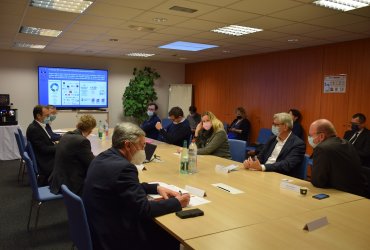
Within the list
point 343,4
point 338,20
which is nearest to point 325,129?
point 343,4

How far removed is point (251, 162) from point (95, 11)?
9.01 feet

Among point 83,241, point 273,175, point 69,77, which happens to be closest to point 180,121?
point 273,175

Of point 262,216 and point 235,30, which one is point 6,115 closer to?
point 235,30

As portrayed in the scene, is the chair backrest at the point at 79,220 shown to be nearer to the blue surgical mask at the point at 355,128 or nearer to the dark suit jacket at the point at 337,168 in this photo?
the dark suit jacket at the point at 337,168

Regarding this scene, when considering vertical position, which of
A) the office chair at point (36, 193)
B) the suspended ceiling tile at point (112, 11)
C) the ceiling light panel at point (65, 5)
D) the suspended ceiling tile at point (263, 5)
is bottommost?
the office chair at point (36, 193)

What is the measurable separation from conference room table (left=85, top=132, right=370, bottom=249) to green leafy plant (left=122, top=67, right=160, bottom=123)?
6.20 m

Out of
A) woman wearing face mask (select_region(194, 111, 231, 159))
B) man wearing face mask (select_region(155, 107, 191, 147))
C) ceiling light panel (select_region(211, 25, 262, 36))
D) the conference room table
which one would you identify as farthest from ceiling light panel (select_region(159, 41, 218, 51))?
the conference room table

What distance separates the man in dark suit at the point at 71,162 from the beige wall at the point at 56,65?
595cm

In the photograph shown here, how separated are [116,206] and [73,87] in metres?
7.46

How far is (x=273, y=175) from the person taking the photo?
2936mm

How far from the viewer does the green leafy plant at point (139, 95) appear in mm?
8906

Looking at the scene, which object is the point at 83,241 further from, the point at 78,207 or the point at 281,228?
the point at 281,228

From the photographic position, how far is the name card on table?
1.72 meters

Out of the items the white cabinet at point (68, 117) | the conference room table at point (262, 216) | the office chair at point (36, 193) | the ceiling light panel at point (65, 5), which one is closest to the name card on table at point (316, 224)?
the conference room table at point (262, 216)
